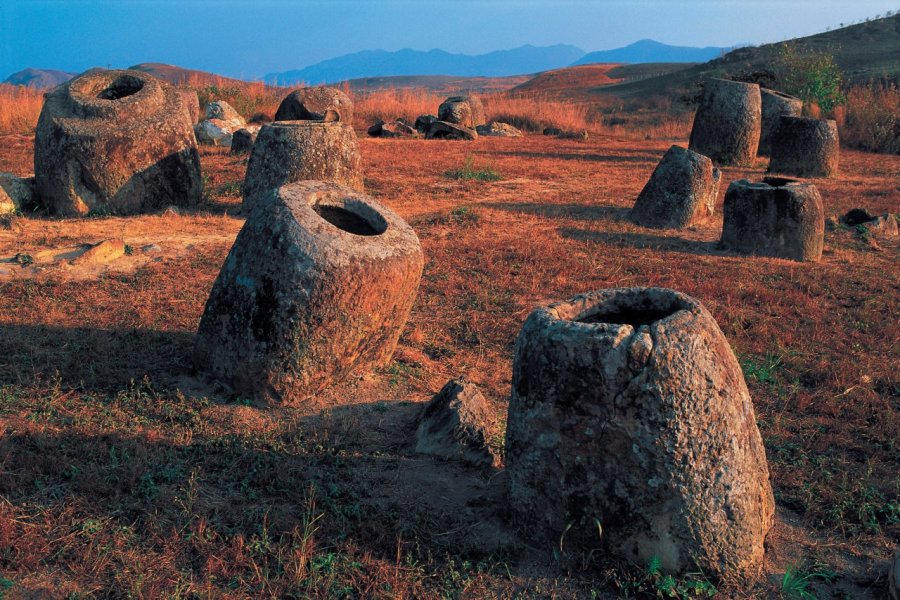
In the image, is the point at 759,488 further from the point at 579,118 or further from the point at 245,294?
the point at 579,118

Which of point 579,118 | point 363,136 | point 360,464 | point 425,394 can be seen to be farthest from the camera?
point 579,118

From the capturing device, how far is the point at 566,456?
318cm

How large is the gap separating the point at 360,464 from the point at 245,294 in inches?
55.9

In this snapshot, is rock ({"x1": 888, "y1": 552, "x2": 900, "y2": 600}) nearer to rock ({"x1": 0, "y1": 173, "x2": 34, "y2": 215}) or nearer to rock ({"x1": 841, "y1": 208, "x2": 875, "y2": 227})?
rock ({"x1": 841, "y1": 208, "x2": 875, "y2": 227})

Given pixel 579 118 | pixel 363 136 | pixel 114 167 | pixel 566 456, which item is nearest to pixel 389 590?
pixel 566 456

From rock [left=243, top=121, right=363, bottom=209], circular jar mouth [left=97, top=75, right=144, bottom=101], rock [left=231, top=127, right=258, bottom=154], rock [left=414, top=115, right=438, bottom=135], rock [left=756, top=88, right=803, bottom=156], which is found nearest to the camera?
rock [left=243, top=121, right=363, bottom=209]

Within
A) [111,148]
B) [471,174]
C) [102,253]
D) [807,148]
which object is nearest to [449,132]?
[471,174]

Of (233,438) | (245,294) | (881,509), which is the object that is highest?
(245,294)

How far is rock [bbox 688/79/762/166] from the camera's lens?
16359mm

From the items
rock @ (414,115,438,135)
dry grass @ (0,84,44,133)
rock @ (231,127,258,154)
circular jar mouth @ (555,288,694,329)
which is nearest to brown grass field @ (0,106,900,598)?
circular jar mouth @ (555,288,694,329)

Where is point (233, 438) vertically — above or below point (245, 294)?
below

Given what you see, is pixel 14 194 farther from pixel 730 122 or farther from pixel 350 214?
pixel 730 122

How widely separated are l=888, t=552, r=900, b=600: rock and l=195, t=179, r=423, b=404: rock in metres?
3.18

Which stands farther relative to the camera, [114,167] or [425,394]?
[114,167]
